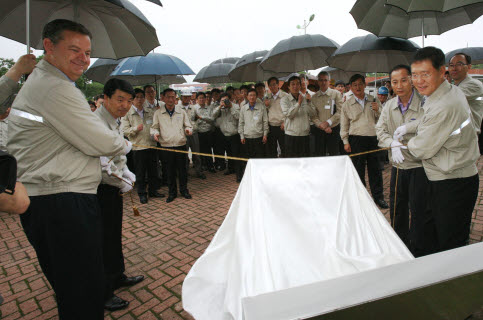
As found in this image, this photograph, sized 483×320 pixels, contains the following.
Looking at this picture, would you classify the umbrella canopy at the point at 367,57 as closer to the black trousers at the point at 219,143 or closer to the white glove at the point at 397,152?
the white glove at the point at 397,152

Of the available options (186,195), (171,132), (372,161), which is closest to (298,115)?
(372,161)

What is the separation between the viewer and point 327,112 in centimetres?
604

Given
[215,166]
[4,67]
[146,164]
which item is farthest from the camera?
[4,67]

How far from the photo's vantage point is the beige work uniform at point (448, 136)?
2207 mm

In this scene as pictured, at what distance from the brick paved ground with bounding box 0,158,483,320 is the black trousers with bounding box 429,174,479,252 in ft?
5.29

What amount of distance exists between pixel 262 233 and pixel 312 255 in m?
0.42

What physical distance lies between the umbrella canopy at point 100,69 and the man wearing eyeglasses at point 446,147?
6.29 metres

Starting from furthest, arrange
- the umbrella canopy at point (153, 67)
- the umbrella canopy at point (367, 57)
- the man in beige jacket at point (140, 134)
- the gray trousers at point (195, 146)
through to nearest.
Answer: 1. the gray trousers at point (195, 146)
2. the man in beige jacket at point (140, 134)
3. the umbrella canopy at point (153, 67)
4. the umbrella canopy at point (367, 57)

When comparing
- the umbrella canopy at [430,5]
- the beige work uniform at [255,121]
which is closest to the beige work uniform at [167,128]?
the beige work uniform at [255,121]

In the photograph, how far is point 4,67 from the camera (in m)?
46.3

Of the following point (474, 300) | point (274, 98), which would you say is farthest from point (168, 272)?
point (274, 98)

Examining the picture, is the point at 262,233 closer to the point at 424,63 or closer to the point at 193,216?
the point at 424,63

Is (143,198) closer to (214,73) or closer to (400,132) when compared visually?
(400,132)

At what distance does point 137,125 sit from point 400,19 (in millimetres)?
4979
